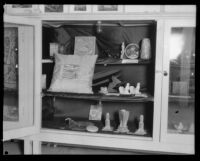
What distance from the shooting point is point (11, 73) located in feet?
7.64

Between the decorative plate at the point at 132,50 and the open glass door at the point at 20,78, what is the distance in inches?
33.9

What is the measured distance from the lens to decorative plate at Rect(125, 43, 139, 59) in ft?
7.70

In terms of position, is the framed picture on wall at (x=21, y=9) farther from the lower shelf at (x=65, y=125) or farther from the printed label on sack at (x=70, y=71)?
the lower shelf at (x=65, y=125)

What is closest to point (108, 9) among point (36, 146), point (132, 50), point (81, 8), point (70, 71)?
point (81, 8)

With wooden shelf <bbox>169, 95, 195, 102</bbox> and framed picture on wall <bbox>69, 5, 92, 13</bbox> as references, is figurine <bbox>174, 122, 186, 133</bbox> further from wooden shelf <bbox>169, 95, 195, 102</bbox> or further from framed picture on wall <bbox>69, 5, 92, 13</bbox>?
framed picture on wall <bbox>69, 5, 92, 13</bbox>

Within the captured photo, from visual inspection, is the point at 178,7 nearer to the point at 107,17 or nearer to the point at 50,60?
the point at 107,17

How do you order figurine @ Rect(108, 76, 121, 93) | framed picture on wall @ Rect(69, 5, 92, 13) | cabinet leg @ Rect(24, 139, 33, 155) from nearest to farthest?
framed picture on wall @ Rect(69, 5, 92, 13), cabinet leg @ Rect(24, 139, 33, 155), figurine @ Rect(108, 76, 121, 93)

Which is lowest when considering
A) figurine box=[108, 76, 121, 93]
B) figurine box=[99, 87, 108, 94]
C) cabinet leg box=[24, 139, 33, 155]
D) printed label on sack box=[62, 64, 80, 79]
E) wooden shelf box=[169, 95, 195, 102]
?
cabinet leg box=[24, 139, 33, 155]

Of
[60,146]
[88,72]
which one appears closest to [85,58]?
[88,72]

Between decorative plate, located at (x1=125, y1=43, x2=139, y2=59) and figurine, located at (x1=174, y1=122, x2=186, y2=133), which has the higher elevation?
decorative plate, located at (x1=125, y1=43, x2=139, y2=59)

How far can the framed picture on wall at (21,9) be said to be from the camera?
2189mm

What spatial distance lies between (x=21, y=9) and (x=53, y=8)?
30 centimetres

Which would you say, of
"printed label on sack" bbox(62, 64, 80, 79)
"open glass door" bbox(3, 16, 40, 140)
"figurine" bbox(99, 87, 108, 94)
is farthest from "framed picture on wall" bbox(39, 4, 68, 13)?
"figurine" bbox(99, 87, 108, 94)

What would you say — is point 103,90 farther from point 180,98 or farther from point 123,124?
point 180,98
